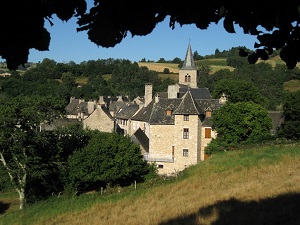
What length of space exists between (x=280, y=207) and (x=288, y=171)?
8095 mm

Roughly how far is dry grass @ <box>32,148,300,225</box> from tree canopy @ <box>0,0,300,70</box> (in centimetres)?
943

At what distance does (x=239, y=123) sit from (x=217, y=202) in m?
19.1

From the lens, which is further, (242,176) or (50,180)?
(50,180)

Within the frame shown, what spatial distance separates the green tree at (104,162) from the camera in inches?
1102

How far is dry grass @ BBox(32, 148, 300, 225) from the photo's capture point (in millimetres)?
12305

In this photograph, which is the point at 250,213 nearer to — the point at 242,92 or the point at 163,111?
the point at 163,111

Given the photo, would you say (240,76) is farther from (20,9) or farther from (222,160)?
(20,9)

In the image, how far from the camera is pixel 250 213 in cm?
1234

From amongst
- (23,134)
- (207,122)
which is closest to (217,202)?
(23,134)

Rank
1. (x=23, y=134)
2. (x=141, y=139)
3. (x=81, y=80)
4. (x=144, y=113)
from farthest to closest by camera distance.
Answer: (x=81, y=80), (x=144, y=113), (x=141, y=139), (x=23, y=134)

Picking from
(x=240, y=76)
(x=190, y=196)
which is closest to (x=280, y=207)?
(x=190, y=196)

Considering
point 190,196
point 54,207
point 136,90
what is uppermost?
point 136,90

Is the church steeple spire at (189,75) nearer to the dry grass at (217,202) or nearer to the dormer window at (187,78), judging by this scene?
the dormer window at (187,78)

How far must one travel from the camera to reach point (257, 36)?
9.07 ft
